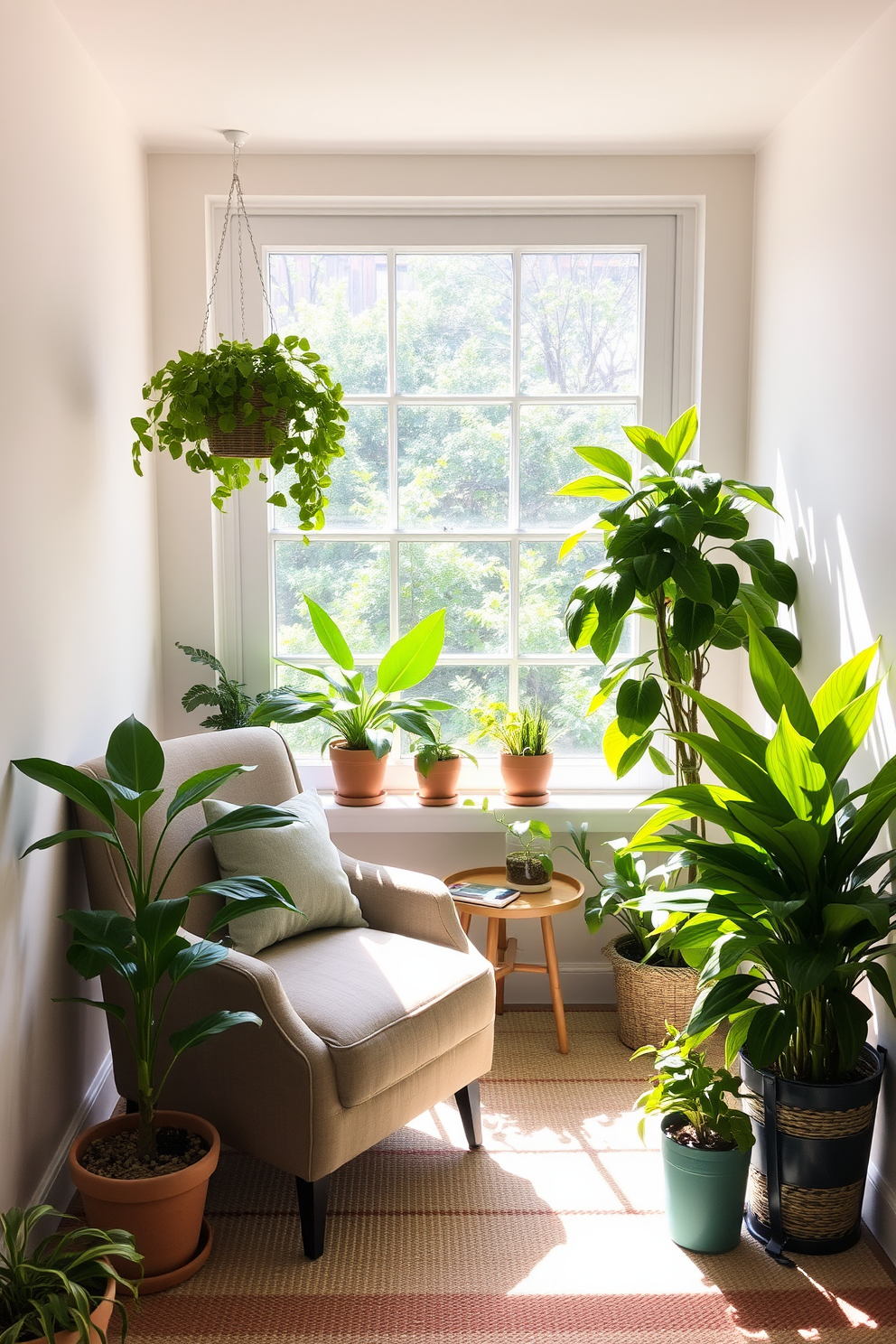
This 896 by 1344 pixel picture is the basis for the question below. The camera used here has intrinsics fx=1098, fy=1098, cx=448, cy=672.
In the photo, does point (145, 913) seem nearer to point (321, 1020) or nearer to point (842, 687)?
point (321, 1020)

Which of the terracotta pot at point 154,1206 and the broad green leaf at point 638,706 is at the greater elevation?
the broad green leaf at point 638,706

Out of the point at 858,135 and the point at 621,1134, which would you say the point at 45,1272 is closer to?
the point at 621,1134

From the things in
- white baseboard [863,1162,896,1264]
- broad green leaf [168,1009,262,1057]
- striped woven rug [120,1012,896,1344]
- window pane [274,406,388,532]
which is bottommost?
striped woven rug [120,1012,896,1344]

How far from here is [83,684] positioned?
253 centimetres

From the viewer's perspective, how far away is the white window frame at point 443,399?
10.9ft

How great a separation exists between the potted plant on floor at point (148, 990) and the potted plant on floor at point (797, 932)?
858 mm

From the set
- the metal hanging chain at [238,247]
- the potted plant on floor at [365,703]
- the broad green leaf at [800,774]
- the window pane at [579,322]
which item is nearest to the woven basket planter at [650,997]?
the potted plant on floor at [365,703]

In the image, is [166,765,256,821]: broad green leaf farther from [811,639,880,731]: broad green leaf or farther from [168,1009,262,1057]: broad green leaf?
[811,639,880,731]: broad green leaf

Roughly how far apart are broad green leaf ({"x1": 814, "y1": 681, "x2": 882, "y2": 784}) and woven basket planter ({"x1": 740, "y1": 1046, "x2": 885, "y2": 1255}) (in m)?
0.61

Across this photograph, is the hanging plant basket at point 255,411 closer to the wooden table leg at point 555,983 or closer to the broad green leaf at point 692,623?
the broad green leaf at point 692,623

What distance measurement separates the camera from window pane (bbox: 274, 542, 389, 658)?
136 inches

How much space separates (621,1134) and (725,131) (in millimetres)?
2684

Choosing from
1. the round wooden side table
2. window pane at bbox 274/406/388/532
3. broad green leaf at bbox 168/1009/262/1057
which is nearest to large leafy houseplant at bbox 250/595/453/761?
window pane at bbox 274/406/388/532

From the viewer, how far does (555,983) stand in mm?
3076
